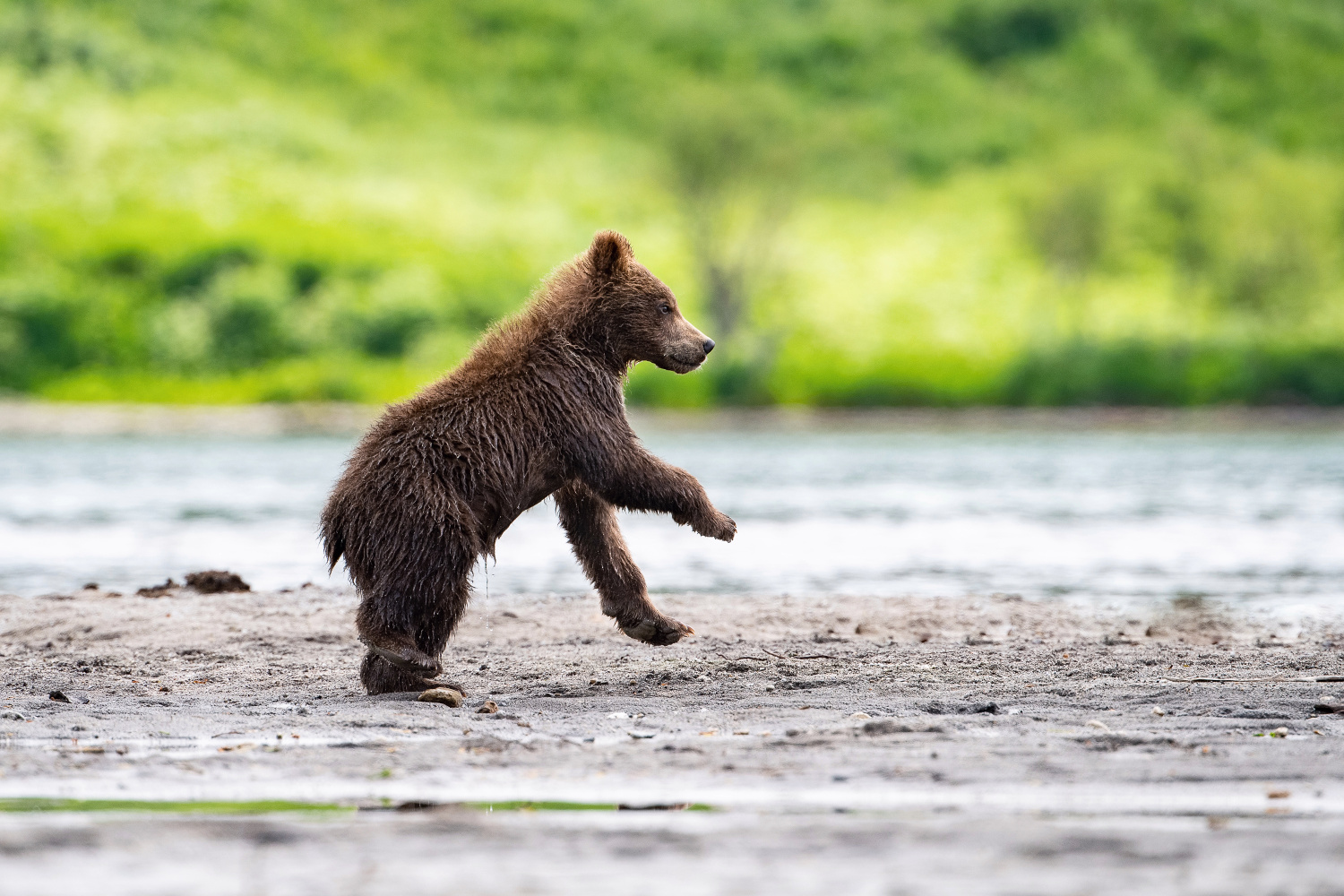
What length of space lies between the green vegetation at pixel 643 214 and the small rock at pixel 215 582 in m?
43.7

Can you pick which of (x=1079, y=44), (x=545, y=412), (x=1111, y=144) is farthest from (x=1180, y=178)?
(x=545, y=412)

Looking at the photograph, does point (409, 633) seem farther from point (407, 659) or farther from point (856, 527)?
point (856, 527)

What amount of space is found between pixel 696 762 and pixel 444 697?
5.96 feet

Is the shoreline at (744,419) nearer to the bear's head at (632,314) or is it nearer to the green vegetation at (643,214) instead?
the green vegetation at (643,214)

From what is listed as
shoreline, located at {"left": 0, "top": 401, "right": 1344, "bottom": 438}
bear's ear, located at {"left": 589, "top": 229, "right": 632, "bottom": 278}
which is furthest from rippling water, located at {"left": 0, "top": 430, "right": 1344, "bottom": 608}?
shoreline, located at {"left": 0, "top": 401, "right": 1344, "bottom": 438}

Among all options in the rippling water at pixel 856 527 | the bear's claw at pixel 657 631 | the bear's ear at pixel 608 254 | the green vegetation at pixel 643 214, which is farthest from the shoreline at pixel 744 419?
the bear's ear at pixel 608 254

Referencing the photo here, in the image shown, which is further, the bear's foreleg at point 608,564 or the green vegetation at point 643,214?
the green vegetation at point 643,214

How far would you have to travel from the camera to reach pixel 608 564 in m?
8.25

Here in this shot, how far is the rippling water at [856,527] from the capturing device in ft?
46.7

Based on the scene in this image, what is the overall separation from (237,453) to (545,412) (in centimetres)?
3700

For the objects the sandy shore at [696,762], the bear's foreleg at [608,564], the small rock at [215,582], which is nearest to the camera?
the sandy shore at [696,762]

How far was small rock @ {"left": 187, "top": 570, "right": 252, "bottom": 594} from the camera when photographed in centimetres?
1177

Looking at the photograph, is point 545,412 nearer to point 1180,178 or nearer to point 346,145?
point 1180,178

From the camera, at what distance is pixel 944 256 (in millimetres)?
77312
